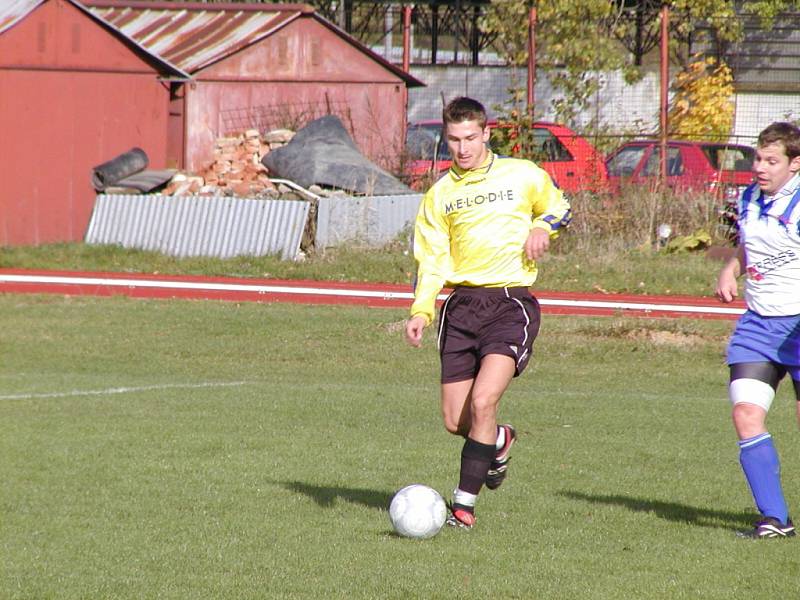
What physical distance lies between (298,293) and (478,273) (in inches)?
461

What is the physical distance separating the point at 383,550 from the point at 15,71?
17943mm

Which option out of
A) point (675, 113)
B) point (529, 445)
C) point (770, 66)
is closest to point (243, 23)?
point (675, 113)

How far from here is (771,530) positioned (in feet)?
20.5

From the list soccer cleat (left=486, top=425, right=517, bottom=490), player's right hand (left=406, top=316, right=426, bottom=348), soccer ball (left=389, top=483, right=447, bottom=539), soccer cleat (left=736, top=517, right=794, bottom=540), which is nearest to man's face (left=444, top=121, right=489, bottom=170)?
player's right hand (left=406, top=316, right=426, bottom=348)

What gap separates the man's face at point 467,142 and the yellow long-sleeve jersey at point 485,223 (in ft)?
0.22

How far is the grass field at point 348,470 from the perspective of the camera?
5617mm

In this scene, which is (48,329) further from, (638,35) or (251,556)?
(638,35)

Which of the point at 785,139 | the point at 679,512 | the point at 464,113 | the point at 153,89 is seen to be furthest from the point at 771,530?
the point at 153,89

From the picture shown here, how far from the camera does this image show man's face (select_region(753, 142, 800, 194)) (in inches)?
247

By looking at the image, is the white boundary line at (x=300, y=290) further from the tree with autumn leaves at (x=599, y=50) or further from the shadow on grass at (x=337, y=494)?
the shadow on grass at (x=337, y=494)

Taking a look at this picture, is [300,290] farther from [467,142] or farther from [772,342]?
[772,342]

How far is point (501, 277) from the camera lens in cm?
663

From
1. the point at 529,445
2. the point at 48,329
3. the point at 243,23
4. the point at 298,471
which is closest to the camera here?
the point at 298,471

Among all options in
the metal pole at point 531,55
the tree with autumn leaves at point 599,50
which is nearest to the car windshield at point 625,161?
the tree with autumn leaves at point 599,50
